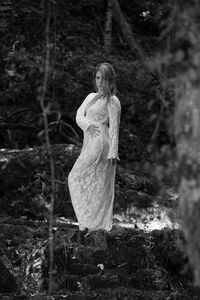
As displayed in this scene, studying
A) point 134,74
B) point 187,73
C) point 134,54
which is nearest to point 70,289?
point 187,73

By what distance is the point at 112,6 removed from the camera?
15.1 metres

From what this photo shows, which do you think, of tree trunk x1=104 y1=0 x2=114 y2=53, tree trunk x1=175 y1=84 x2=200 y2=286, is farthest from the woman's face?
tree trunk x1=175 y1=84 x2=200 y2=286

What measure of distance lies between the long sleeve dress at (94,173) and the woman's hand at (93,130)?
38 mm

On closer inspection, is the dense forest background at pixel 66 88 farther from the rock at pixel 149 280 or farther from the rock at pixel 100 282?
the rock at pixel 100 282

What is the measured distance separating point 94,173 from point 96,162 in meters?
0.14

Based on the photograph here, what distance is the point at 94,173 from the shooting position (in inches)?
367

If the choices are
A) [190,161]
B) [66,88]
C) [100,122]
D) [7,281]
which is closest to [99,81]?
[100,122]

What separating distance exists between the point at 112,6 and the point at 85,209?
6.89 metres

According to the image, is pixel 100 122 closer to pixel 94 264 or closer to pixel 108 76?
pixel 108 76

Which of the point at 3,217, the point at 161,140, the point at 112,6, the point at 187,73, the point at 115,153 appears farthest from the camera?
the point at 161,140

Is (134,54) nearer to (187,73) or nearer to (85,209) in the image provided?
(85,209)

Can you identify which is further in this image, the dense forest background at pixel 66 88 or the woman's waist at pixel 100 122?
the dense forest background at pixel 66 88

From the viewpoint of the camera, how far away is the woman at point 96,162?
9.27m

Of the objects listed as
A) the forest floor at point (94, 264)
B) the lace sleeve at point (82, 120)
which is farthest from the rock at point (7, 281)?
the lace sleeve at point (82, 120)
